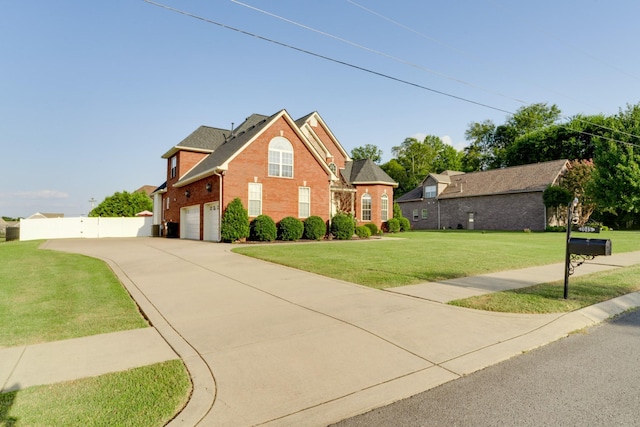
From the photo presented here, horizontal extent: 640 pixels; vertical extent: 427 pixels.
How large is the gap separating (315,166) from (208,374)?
67.7 ft

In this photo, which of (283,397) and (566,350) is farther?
(566,350)

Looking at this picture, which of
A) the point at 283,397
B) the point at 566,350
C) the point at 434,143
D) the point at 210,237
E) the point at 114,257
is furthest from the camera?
the point at 434,143

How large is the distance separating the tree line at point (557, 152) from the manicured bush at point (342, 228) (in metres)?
11.6

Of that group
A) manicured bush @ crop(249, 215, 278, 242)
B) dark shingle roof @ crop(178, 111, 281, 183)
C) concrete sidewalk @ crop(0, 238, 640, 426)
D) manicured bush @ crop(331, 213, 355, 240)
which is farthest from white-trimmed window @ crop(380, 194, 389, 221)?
concrete sidewalk @ crop(0, 238, 640, 426)

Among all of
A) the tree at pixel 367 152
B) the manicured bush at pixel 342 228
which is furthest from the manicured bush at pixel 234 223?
the tree at pixel 367 152

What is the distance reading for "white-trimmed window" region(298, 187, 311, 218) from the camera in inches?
902

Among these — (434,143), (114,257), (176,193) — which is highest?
(434,143)

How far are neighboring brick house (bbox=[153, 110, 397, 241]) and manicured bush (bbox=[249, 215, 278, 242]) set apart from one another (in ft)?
3.07

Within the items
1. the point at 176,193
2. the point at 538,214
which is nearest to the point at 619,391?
the point at 176,193

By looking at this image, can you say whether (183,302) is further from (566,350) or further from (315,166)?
(315,166)

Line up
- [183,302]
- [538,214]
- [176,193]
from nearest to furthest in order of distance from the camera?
[183,302], [176,193], [538,214]

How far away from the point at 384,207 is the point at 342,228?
1058 centimetres

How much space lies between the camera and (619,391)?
10.6 feet

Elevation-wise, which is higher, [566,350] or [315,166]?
[315,166]
